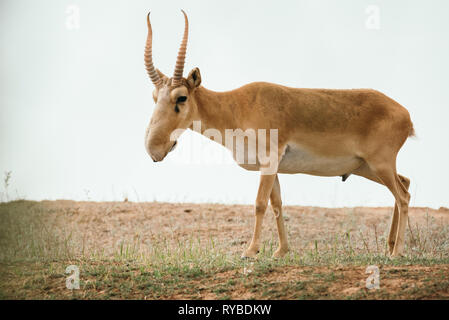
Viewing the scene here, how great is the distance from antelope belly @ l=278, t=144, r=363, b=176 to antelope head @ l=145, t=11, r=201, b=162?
1478mm

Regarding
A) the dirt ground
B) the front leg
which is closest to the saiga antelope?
the front leg

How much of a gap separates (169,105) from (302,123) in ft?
6.32

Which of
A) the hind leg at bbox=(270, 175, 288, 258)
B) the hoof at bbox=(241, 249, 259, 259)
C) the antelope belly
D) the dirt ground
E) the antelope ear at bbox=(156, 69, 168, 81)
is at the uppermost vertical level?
the antelope ear at bbox=(156, 69, 168, 81)

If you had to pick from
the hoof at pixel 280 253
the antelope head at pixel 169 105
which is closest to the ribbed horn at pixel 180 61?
the antelope head at pixel 169 105

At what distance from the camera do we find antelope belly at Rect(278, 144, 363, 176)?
738 cm

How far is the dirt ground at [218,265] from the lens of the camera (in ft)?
17.4

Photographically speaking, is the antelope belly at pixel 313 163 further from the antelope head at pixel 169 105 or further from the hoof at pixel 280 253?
the antelope head at pixel 169 105

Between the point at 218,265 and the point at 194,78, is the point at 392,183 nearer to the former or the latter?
the point at 218,265

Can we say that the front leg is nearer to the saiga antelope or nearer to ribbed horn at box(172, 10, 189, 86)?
the saiga antelope

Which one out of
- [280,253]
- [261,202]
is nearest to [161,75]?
[261,202]

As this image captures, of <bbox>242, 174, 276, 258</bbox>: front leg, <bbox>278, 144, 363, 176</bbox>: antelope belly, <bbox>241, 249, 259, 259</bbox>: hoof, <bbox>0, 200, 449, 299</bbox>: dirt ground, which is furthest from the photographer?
<bbox>278, 144, 363, 176</bbox>: antelope belly

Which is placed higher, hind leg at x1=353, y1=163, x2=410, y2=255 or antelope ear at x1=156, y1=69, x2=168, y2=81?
antelope ear at x1=156, y1=69, x2=168, y2=81

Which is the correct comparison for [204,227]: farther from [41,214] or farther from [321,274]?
[321,274]

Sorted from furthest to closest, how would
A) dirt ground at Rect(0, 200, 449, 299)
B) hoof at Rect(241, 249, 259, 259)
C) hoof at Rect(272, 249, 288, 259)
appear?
1. hoof at Rect(272, 249, 288, 259)
2. hoof at Rect(241, 249, 259, 259)
3. dirt ground at Rect(0, 200, 449, 299)
